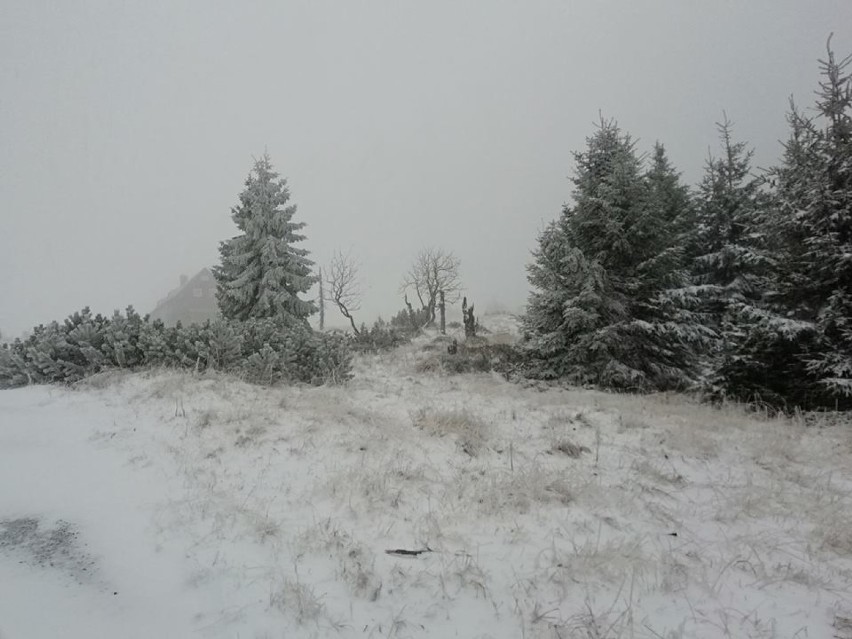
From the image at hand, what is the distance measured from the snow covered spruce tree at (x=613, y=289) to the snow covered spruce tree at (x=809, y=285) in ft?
8.96

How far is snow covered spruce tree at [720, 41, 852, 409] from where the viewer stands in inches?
324

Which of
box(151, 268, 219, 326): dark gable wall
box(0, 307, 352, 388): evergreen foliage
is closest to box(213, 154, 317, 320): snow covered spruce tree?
box(0, 307, 352, 388): evergreen foliage

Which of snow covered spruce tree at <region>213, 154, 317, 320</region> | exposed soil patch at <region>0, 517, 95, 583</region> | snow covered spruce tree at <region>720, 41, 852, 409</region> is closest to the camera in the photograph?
exposed soil patch at <region>0, 517, 95, 583</region>

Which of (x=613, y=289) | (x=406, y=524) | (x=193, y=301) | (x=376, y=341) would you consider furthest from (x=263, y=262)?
(x=193, y=301)

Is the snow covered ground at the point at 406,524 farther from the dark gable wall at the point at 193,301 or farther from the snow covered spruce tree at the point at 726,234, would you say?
the dark gable wall at the point at 193,301

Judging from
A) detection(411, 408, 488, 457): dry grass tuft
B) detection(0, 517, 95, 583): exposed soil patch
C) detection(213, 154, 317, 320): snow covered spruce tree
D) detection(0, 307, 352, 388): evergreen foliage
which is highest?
detection(213, 154, 317, 320): snow covered spruce tree

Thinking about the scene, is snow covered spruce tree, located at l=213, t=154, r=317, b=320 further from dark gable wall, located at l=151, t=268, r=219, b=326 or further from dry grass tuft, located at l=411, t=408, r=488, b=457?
dark gable wall, located at l=151, t=268, r=219, b=326

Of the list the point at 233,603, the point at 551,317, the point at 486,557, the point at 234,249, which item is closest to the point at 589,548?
the point at 486,557

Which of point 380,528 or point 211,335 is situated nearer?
point 380,528

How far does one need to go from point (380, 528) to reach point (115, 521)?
2.39 meters

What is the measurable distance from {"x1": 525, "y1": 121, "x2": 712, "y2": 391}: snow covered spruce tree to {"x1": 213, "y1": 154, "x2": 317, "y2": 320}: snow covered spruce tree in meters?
10.3

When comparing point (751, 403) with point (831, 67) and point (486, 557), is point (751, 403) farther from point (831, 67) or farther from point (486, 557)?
point (486, 557)

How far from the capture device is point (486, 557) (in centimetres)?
330

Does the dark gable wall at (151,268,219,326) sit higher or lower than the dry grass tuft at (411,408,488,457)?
higher
